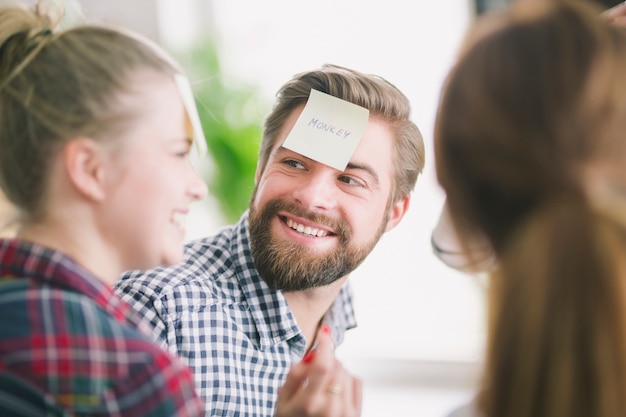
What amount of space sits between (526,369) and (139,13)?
2229 mm

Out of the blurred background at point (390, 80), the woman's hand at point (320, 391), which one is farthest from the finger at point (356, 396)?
the blurred background at point (390, 80)

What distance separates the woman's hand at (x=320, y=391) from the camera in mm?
1052

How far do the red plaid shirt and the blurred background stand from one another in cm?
141

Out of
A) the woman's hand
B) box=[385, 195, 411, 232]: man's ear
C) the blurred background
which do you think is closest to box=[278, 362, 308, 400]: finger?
the woman's hand

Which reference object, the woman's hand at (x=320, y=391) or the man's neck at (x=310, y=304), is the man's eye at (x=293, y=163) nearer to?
the man's neck at (x=310, y=304)

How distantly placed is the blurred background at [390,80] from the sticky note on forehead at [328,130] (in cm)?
77

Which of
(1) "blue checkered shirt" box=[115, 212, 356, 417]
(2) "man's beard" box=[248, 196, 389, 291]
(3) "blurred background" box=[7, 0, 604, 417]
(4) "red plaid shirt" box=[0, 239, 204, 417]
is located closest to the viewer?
(4) "red plaid shirt" box=[0, 239, 204, 417]

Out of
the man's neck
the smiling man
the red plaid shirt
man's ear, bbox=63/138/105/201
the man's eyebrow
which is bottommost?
the man's neck

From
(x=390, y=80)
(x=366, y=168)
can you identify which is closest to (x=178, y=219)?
(x=366, y=168)

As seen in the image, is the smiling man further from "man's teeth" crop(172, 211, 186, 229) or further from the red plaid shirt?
the red plaid shirt

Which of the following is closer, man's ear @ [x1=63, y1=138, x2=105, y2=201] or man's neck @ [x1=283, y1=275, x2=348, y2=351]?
man's ear @ [x1=63, y1=138, x2=105, y2=201]

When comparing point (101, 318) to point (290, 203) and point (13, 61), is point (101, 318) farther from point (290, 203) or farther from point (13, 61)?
point (290, 203)

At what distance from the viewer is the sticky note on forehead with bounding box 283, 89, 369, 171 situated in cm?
151

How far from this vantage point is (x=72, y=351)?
0.82 metres
